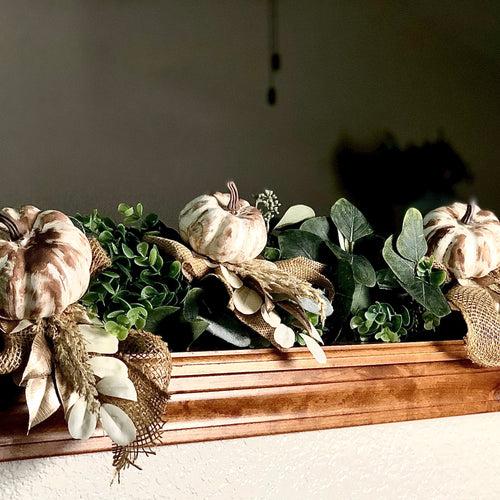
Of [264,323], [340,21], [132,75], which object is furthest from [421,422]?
[340,21]

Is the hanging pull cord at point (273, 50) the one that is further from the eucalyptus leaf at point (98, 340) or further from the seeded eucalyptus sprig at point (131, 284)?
the eucalyptus leaf at point (98, 340)

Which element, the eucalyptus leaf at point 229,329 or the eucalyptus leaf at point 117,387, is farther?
the eucalyptus leaf at point 229,329

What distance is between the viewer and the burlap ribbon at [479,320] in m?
0.73

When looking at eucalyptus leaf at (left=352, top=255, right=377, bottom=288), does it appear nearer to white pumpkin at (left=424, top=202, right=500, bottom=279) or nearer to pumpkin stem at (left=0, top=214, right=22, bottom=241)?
white pumpkin at (left=424, top=202, right=500, bottom=279)

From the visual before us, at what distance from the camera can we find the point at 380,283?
73 centimetres

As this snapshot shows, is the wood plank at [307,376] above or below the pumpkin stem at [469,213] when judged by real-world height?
below

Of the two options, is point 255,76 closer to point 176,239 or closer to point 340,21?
point 340,21

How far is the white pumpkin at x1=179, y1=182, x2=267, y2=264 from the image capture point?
60 centimetres

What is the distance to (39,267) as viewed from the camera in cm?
48

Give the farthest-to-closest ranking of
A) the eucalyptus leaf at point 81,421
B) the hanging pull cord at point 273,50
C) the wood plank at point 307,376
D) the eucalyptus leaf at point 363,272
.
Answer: the hanging pull cord at point 273,50, the eucalyptus leaf at point 363,272, the wood plank at point 307,376, the eucalyptus leaf at point 81,421

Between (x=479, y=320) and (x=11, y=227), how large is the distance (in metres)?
0.50

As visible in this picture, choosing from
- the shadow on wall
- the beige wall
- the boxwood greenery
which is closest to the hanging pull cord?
the beige wall

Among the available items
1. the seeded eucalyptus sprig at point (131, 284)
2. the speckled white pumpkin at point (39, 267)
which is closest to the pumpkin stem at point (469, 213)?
the seeded eucalyptus sprig at point (131, 284)

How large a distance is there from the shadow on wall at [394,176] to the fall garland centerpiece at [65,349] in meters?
0.58
